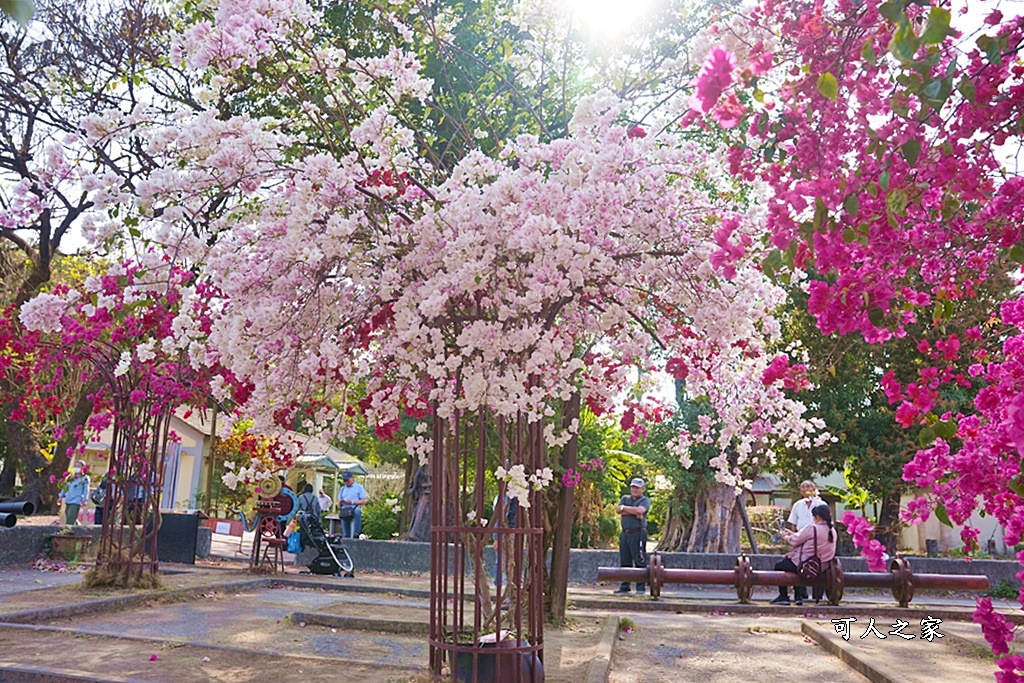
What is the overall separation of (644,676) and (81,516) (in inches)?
688

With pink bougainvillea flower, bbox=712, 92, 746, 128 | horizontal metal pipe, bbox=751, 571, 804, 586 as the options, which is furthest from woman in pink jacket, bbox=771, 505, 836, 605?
pink bougainvillea flower, bbox=712, 92, 746, 128

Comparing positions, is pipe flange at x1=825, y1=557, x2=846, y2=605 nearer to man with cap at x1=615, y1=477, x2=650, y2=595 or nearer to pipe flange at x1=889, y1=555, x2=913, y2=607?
pipe flange at x1=889, y1=555, x2=913, y2=607

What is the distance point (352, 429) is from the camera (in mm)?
6672

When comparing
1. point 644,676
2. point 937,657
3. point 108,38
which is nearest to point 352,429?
point 644,676

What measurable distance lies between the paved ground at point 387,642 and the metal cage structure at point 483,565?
0.48 meters

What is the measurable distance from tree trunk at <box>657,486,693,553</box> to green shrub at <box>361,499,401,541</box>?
5993 millimetres

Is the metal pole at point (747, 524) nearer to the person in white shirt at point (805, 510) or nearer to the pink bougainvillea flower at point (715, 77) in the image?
the person in white shirt at point (805, 510)

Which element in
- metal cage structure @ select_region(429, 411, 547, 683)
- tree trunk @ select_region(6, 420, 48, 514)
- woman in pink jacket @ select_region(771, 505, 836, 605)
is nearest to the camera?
metal cage structure @ select_region(429, 411, 547, 683)

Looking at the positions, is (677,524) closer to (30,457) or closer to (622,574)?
(622,574)

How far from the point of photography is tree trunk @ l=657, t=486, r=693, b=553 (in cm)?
1920

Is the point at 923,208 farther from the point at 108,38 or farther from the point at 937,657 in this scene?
the point at 108,38

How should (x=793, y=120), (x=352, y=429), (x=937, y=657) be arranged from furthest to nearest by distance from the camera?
(x=937, y=657) < (x=352, y=429) < (x=793, y=120)

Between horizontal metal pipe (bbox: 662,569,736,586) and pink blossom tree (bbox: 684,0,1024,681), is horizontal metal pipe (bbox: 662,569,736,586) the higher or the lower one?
the lower one

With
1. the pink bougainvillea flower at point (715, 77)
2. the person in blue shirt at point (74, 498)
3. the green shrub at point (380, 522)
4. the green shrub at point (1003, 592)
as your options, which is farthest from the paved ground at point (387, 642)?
the green shrub at point (380, 522)
